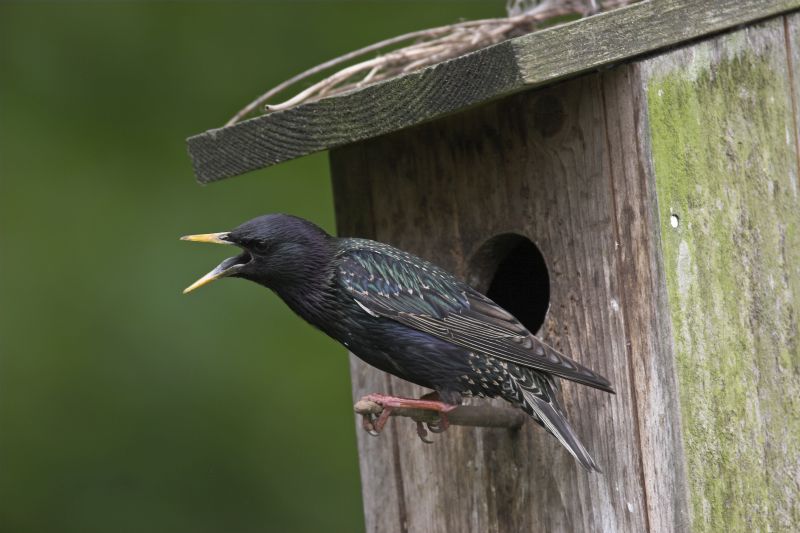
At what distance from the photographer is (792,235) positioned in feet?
10.3

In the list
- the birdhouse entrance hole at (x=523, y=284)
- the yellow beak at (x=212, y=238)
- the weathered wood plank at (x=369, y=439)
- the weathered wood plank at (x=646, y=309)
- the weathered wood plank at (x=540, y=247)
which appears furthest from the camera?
the birdhouse entrance hole at (x=523, y=284)

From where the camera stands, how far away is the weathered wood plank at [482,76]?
9.07 feet

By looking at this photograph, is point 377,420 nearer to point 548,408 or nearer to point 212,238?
point 548,408

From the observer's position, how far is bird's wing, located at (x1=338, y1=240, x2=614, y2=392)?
3.06 metres

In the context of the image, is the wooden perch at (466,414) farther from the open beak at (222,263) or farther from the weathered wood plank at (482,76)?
the weathered wood plank at (482,76)

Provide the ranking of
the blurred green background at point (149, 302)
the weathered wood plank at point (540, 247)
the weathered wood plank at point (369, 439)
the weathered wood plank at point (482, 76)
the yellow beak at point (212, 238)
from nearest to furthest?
1. the weathered wood plank at point (482, 76)
2. the weathered wood plank at point (540, 247)
3. the yellow beak at point (212, 238)
4. the weathered wood plank at point (369, 439)
5. the blurred green background at point (149, 302)

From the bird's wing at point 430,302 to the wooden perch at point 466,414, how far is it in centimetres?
15

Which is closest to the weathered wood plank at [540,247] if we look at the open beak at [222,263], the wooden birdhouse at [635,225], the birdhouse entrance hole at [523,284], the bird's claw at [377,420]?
the wooden birdhouse at [635,225]

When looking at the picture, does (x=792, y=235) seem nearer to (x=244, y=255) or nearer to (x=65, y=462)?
(x=244, y=255)

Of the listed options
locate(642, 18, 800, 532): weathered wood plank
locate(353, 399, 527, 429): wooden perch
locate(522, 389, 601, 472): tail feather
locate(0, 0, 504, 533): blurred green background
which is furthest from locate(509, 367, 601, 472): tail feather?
locate(0, 0, 504, 533): blurred green background

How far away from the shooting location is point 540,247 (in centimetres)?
314

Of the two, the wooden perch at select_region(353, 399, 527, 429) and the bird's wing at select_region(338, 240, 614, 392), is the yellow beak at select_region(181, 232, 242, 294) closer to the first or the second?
the bird's wing at select_region(338, 240, 614, 392)

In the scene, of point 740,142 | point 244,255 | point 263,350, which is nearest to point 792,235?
point 740,142

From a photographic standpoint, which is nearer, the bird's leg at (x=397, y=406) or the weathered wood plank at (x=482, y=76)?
the weathered wood plank at (x=482, y=76)
